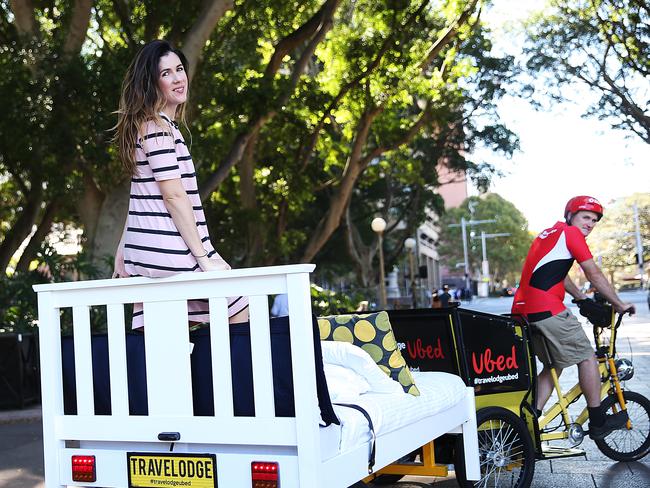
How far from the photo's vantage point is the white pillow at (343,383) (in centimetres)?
375

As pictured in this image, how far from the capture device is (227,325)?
3242 millimetres

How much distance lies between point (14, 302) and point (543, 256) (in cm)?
1034

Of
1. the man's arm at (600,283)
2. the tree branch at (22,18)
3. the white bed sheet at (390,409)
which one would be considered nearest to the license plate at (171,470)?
the white bed sheet at (390,409)

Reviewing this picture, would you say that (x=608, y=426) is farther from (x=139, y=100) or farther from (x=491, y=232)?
(x=491, y=232)

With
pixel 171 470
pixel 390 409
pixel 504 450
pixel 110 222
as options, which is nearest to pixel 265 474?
pixel 171 470

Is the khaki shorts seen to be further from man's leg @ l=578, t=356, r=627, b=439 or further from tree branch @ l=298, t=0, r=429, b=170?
tree branch @ l=298, t=0, r=429, b=170

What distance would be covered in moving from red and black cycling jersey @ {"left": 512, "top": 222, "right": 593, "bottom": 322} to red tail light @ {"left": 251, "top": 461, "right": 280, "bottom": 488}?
3196 mm

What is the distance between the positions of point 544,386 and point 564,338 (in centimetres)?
40

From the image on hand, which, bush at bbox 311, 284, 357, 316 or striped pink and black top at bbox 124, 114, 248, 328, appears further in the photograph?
bush at bbox 311, 284, 357, 316

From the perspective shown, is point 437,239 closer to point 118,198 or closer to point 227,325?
point 118,198

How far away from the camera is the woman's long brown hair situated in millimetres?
3744

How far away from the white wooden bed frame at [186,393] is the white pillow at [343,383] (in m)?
0.25

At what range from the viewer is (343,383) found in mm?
3854

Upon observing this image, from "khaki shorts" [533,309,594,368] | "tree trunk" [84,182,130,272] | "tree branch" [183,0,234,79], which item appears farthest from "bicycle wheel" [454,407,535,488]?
"tree trunk" [84,182,130,272]
